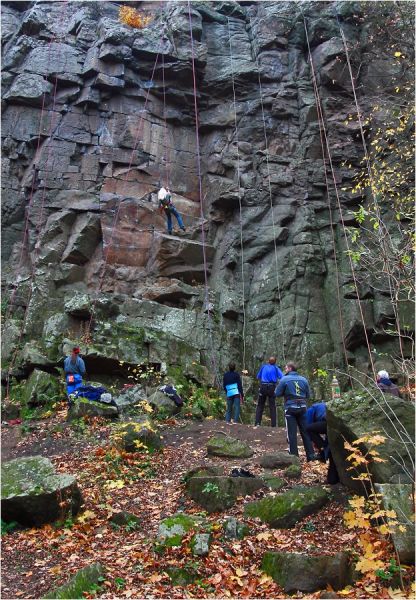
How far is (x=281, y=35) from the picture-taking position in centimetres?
2053

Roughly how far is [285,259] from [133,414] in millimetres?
8195

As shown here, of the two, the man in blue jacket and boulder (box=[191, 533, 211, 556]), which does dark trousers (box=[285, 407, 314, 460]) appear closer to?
the man in blue jacket

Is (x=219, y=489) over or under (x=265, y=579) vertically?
over

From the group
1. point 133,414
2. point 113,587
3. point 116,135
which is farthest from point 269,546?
point 116,135

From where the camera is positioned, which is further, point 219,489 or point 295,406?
point 295,406

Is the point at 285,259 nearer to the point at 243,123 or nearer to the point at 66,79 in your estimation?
the point at 243,123

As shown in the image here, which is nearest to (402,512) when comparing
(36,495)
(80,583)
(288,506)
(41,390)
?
(288,506)

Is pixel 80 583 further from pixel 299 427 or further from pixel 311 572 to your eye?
pixel 299 427

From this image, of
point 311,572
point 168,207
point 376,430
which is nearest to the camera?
point 311,572

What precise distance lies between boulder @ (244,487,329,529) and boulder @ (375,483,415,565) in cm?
94

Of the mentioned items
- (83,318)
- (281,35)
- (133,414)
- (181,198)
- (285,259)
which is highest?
(281,35)

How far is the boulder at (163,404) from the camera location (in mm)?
11352

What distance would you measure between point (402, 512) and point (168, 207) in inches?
531

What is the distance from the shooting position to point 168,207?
56.4 feet
